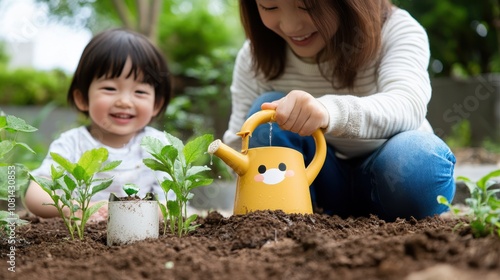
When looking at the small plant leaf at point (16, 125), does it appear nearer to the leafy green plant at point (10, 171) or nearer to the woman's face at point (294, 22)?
the leafy green plant at point (10, 171)

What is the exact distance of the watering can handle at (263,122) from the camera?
1415mm

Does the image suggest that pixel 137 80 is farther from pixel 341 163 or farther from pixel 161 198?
pixel 341 163

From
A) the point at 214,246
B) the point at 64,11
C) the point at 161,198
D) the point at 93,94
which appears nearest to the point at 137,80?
→ the point at 93,94

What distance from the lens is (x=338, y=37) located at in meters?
1.78

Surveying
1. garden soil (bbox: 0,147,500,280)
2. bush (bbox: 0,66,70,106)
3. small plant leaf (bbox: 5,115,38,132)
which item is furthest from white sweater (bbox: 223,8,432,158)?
bush (bbox: 0,66,70,106)

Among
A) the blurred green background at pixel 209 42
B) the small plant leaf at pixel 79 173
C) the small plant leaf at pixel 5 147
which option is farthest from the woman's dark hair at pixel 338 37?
the blurred green background at pixel 209 42

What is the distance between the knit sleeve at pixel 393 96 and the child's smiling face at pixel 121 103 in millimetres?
937

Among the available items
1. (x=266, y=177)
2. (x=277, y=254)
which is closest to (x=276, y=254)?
(x=277, y=254)

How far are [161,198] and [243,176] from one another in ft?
2.53

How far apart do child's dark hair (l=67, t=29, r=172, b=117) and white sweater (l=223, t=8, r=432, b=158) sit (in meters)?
0.35

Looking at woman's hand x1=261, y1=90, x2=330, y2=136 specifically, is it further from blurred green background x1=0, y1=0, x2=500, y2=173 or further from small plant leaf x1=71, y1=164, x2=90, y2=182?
blurred green background x1=0, y1=0, x2=500, y2=173

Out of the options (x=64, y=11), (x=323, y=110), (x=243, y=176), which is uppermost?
(x=64, y=11)

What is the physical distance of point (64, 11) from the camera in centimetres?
454

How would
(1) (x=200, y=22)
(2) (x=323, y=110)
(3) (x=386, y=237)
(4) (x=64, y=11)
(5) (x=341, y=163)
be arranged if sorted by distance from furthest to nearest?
(1) (x=200, y=22) → (4) (x=64, y=11) → (5) (x=341, y=163) → (2) (x=323, y=110) → (3) (x=386, y=237)
